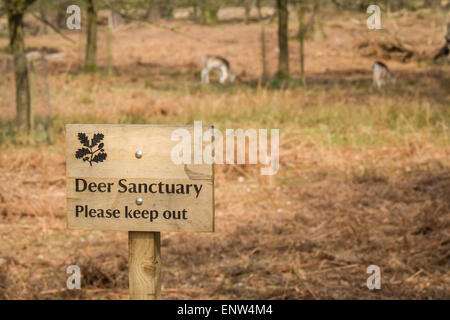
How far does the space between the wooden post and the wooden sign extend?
119 millimetres

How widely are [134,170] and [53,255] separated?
3.12 meters

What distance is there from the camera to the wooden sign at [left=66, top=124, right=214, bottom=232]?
281 cm

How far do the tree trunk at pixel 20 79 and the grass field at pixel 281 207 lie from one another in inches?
8.4

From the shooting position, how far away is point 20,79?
10.1 meters

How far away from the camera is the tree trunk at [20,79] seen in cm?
1001

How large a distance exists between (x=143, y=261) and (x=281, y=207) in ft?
14.0
